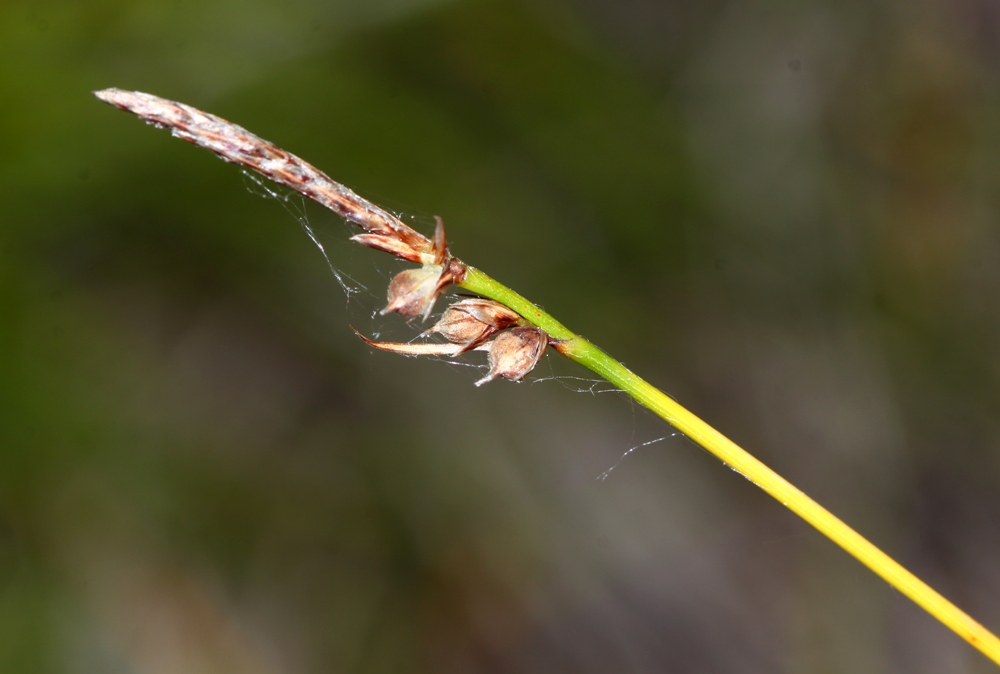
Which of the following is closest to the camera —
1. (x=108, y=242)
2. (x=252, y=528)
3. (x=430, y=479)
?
(x=108, y=242)

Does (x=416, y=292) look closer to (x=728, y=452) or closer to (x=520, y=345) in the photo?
(x=520, y=345)

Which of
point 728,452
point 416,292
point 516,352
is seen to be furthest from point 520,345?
point 728,452

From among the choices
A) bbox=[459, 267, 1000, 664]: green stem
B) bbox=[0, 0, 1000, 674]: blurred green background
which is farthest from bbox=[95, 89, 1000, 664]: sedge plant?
bbox=[0, 0, 1000, 674]: blurred green background

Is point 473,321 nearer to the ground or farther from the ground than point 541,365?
farther from the ground

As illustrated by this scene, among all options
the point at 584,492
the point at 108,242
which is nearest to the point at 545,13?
the point at 108,242

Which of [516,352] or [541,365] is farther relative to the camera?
[541,365]

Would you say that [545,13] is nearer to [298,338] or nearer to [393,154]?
[393,154]

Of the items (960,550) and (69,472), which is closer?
(69,472)
